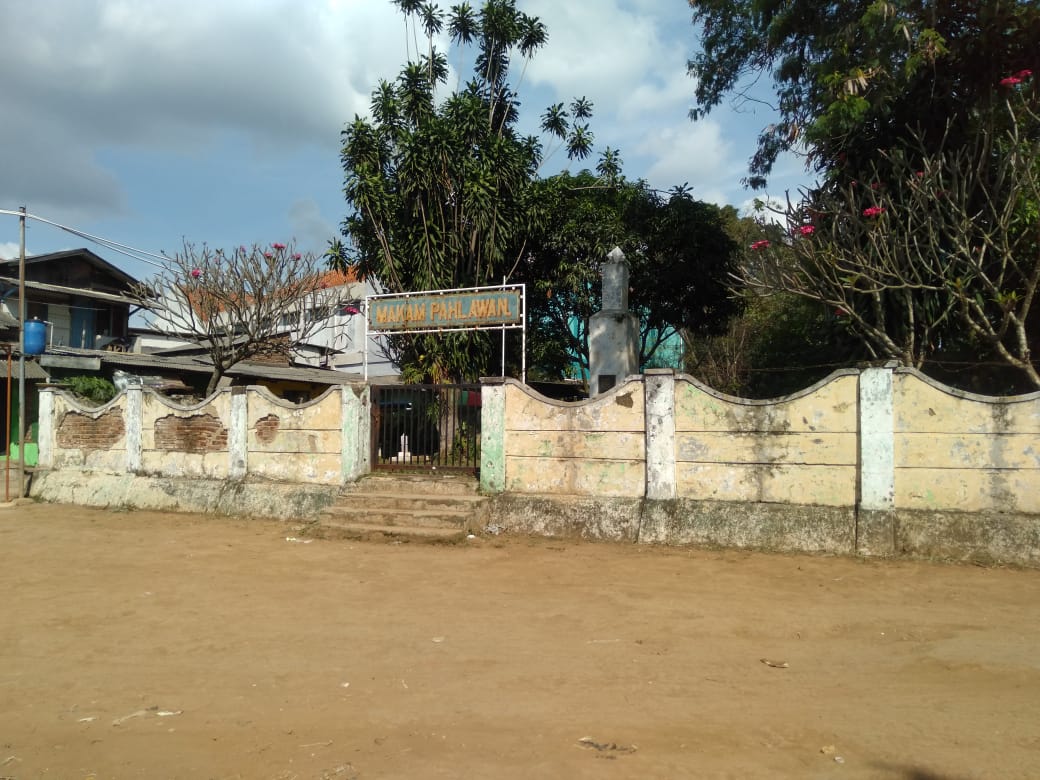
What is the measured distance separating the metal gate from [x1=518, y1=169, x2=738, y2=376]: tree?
19.2 feet

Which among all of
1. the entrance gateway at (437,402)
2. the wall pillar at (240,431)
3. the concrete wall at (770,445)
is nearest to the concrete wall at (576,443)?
the concrete wall at (770,445)

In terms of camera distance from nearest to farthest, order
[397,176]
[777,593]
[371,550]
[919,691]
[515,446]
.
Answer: [919,691] < [777,593] < [371,550] < [515,446] < [397,176]

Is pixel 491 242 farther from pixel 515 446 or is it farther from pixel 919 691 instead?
pixel 919 691

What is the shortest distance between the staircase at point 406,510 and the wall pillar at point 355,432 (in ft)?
0.86

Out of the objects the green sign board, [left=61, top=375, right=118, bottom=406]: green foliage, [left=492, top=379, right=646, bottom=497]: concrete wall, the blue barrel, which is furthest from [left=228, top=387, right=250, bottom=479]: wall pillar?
[left=61, top=375, right=118, bottom=406]: green foliage

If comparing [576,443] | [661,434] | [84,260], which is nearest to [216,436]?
[576,443]

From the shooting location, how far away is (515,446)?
9.68 meters

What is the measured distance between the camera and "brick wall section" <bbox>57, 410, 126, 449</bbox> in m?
12.7

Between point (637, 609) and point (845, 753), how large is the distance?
8.93 ft

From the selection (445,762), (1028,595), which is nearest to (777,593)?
(1028,595)

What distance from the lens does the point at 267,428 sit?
1117 centimetres

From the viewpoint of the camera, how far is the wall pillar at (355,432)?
10547mm

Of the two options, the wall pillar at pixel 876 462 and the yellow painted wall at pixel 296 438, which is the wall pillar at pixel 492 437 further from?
the wall pillar at pixel 876 462

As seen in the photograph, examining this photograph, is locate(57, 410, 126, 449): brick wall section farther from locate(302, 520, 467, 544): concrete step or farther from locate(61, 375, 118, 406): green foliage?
locate(302, 520, 467, 544): concrete step
